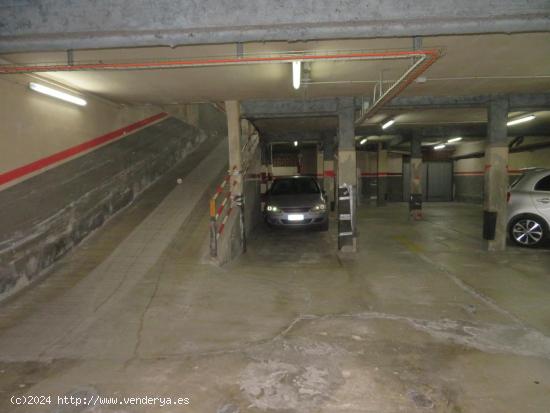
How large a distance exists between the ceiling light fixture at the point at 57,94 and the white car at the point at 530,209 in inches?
357

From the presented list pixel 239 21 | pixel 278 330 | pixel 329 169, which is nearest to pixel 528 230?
pixel 278 330

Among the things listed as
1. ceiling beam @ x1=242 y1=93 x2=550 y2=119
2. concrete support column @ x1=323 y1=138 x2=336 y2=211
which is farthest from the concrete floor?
concrete support column @ x1=323 y1=138 x2=336 y2=211

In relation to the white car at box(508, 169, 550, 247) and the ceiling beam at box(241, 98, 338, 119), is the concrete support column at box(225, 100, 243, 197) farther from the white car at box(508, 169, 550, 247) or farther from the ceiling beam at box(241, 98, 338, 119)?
the white car at box(508, 169, 550, 247)

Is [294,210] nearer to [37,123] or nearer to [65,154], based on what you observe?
[65,154]

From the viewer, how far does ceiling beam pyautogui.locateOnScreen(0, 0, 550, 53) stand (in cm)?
385

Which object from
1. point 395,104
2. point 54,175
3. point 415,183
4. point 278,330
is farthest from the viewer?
point 415,183

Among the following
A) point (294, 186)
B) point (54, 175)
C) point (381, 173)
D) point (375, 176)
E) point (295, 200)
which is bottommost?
point (295, 200)

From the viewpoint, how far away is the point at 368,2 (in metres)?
3.90

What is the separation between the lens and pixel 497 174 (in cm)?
840

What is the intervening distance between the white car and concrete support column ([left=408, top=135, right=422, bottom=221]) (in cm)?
531

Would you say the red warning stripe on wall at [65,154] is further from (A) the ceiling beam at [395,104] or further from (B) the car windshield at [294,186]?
(B) the car windshield at [294,186]

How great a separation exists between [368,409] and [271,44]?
163 inches

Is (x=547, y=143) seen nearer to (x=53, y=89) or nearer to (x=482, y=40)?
(x=482, y=40)

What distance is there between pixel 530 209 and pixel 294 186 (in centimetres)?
565
